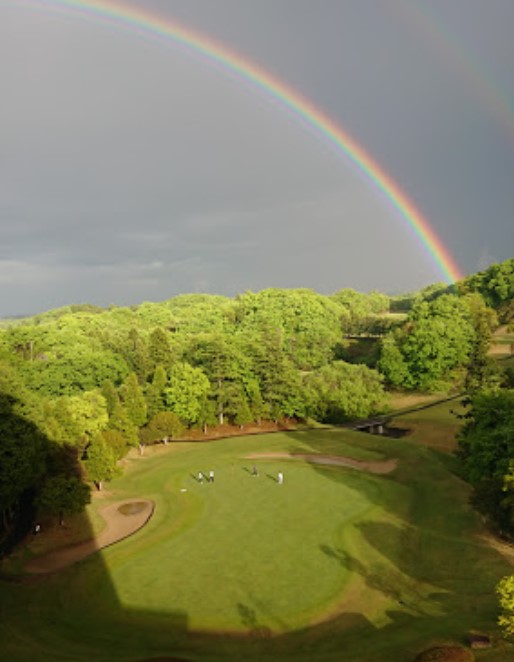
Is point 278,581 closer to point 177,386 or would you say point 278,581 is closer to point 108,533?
point 108,533

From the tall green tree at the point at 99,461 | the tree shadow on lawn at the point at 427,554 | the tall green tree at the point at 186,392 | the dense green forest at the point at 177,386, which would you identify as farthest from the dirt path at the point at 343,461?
the tall green tree at the point at 186,392

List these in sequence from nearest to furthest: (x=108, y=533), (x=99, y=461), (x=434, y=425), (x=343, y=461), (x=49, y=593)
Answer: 1. (x=49, y=593)
2. (x=108, y=533)
3. (x=99, y=461)
4. (x=343, y=461)
5. (x=434, y=425)

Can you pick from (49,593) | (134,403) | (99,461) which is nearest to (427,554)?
(49,593)

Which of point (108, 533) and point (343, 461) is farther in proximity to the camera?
point (343, 461)

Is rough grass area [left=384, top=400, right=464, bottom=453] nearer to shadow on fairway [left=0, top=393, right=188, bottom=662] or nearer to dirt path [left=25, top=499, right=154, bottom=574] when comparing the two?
dirt path [left=25, top=499, right=154, bottom=574]

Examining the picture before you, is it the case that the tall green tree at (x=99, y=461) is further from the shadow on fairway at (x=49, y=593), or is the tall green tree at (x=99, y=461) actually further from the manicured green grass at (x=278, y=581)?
the shadow on fairway at (x=49, y=593)

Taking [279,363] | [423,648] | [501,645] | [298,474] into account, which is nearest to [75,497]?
[298,474]

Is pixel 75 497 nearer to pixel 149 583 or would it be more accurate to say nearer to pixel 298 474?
pixel 149 583
